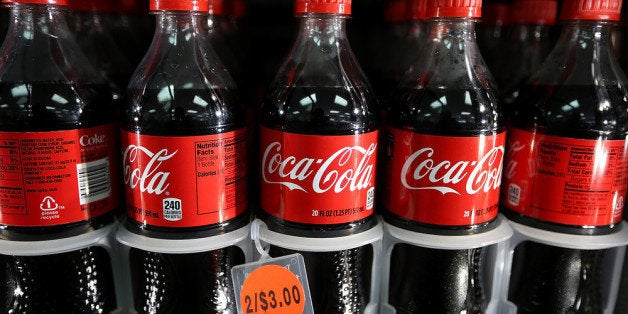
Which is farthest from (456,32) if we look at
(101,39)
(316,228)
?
(101,39)

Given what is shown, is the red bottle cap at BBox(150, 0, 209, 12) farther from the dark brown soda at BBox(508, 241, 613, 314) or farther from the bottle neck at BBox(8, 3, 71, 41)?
the dark brown soda at BBox(508, 241, 613, 314)

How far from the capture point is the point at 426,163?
0.94m

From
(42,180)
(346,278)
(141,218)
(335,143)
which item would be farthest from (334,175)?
(42,180)

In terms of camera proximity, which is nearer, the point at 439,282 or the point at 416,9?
the point at 439,282

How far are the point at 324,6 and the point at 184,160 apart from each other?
15.3 inches

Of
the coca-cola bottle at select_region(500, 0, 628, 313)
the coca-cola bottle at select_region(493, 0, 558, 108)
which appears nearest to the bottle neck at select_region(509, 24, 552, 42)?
the coca-cola bottle at select_region(493, 0, 558, 108)

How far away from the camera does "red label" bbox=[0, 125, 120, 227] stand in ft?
2.84

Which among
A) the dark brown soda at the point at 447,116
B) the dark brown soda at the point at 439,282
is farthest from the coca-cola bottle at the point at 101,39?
the dark brown soda at the point at 439,282

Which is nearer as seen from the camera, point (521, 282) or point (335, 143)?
point (335, 143)

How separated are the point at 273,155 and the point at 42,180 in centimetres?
43

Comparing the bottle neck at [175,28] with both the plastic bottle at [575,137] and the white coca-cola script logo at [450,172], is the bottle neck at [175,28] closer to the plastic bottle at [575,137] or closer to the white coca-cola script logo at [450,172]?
the white coca-cola script logo at [450,172]

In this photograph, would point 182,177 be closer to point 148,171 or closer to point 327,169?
point 148,171

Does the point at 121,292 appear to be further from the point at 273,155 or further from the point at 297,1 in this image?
the point at 297,1

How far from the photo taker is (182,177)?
893 mm
